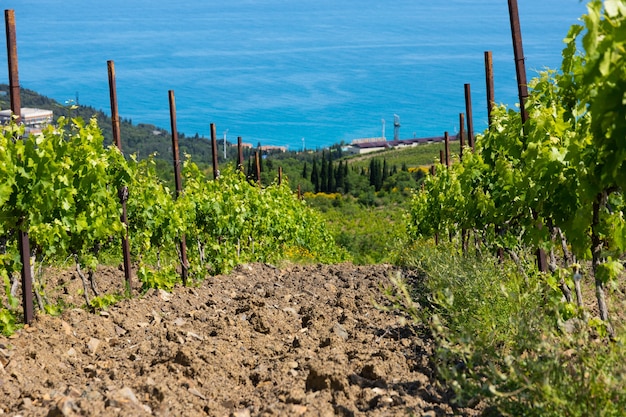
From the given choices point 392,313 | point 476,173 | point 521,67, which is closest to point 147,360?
point 392,313

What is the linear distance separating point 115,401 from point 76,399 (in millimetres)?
243

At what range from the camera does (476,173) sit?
10562mm

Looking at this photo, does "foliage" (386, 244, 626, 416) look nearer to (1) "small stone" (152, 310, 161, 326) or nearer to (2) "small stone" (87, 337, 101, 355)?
(2) "small stone" (87, 337, 101, 355)

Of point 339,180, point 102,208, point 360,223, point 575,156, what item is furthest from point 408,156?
point 575,156

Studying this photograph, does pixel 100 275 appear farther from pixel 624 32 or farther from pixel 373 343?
pixel 624 32

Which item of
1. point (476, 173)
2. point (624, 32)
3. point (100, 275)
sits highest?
point (624, 32)

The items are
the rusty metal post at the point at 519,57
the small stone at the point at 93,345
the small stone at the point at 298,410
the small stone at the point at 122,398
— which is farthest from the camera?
the rusty metal post at the point at 519,57

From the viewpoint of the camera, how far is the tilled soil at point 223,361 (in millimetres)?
4656

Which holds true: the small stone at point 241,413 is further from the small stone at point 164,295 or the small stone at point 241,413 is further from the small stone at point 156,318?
the small stone at point 164,295

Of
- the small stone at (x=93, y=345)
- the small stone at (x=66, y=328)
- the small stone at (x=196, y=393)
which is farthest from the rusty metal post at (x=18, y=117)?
the small stone at (x=196, y=393)

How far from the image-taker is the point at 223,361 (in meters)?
5.80

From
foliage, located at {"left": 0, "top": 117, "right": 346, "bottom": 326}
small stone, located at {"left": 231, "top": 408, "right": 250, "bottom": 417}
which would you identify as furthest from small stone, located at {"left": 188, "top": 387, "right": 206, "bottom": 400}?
foliage, located at {"left": 0, "top": 117, "right": 346, "bottom": 326}

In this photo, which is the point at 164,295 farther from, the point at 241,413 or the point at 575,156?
the point at 575,156

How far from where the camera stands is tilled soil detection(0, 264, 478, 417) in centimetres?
466
